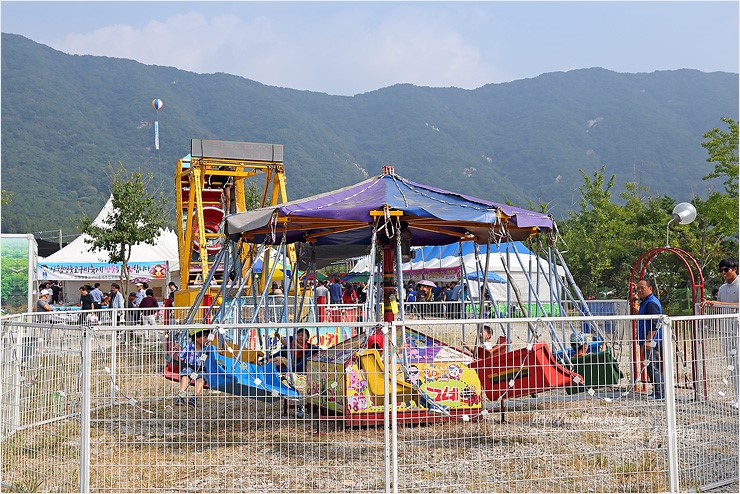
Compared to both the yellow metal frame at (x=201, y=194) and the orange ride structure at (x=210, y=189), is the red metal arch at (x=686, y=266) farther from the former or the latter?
the orange ride structure at (x=210, y=189)

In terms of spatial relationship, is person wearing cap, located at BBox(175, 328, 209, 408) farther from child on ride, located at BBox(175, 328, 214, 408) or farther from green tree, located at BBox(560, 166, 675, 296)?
green tree, located at BBox(560, 166, 675, 296)

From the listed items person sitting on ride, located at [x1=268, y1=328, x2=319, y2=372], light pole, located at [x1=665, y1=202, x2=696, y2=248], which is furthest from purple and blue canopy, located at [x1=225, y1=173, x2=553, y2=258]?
light pole, located at [x1=665, y1=202, x2=696, y2=248]

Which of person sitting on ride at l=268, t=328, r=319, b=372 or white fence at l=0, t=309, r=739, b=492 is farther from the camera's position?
person sitting on ride at l=268, t=328, r=319, b=372

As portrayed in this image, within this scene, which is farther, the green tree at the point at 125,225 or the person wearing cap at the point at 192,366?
the green tree at the point at 125,225

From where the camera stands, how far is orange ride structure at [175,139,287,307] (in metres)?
20.6

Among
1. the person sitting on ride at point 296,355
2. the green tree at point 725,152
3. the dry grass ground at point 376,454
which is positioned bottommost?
the dry grass ground at point 376,454

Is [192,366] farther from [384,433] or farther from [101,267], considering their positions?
[101,267]

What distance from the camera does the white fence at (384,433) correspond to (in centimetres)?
690

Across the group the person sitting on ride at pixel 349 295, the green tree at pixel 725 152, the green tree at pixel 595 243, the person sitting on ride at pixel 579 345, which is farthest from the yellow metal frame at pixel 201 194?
the green tree at pixel 595 243

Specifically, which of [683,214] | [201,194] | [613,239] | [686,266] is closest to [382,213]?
[686,266]

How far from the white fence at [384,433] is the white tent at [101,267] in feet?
87.1

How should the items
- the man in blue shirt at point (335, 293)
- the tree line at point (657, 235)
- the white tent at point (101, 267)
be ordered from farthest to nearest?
the white tent at point (101, 267) < the tree line at point (657, 235) < the man in blue shirt at point (335, 293)

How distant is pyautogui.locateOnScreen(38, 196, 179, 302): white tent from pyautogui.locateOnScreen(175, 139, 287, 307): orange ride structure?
42.2 feet

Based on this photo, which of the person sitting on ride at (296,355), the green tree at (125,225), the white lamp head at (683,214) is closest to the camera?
the person sitting on ride at (296,355)
